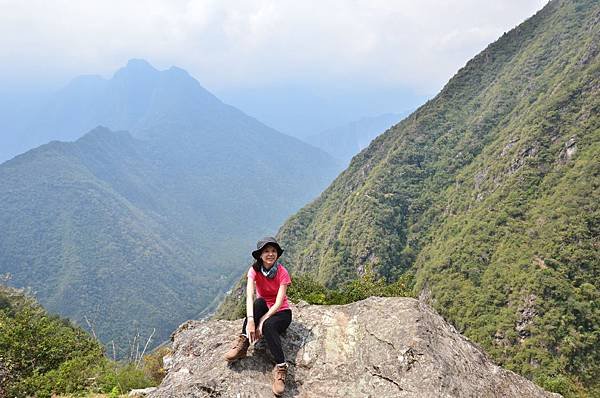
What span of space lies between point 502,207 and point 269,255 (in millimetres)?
93223

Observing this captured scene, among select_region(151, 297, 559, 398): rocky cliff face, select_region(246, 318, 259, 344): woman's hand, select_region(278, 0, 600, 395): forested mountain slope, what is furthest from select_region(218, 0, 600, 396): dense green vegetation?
select_region(246, 318, 259, 344): woman's hand

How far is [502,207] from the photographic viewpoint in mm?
88562

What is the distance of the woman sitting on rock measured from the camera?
23.2ft

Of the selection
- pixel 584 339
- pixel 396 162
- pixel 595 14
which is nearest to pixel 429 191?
pixel 396 162

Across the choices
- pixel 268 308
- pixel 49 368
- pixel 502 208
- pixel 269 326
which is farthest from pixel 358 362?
pixel 502 208

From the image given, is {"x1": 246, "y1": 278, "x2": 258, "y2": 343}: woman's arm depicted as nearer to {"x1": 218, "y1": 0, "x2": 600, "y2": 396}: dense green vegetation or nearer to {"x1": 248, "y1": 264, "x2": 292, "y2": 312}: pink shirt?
{"x1": 248, "y1": 264, "x2": 292, "y2": 312}: pink shirt

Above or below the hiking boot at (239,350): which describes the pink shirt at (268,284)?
above

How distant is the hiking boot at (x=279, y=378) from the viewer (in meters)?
6.67

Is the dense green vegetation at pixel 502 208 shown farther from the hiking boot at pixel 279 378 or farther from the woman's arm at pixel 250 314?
the woman's arm at pixel 250 314

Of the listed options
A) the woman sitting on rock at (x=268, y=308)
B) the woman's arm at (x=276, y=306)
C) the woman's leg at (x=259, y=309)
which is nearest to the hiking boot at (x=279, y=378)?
the woman sitting on rock at (x=268, y=308)

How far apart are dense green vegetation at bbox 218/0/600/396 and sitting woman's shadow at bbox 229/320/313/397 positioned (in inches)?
1287

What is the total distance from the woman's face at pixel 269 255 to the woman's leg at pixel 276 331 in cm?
101

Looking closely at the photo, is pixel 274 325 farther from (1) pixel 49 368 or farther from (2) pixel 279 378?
(1) pixel 49 368

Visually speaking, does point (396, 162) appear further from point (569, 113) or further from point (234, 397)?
point (234, 397)
